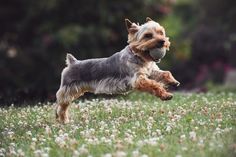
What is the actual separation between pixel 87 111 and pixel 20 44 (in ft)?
69.9

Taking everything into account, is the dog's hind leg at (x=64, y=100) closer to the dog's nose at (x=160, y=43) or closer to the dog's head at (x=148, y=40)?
the dog's head at (x=148, y=40)

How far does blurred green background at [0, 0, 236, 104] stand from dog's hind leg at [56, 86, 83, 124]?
15.5 metres

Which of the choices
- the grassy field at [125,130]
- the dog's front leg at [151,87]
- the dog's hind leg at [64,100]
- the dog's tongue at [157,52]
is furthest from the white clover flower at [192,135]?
the dog's hind leg at [64,100]

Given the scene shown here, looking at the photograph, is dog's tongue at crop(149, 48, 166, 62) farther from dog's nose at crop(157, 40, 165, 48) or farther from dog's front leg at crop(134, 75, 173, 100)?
dog's front leg at crop(134, 75, 173, 100)

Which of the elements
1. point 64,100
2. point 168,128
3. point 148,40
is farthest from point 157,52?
point 64,100

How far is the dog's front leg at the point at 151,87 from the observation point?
1354 cm

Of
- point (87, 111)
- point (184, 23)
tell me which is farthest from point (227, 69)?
point (87, 111)

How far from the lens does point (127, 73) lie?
14.4 metres

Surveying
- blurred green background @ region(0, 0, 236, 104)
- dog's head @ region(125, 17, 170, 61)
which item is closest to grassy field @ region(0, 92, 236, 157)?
dog's head @ region(125, 17, 170, 61)

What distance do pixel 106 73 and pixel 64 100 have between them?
3.66 feet

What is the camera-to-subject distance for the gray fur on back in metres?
14.4

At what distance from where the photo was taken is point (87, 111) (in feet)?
53.0

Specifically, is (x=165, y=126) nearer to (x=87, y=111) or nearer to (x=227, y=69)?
(x=87, y=111)

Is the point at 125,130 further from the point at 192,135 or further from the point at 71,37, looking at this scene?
the point at 71,37
